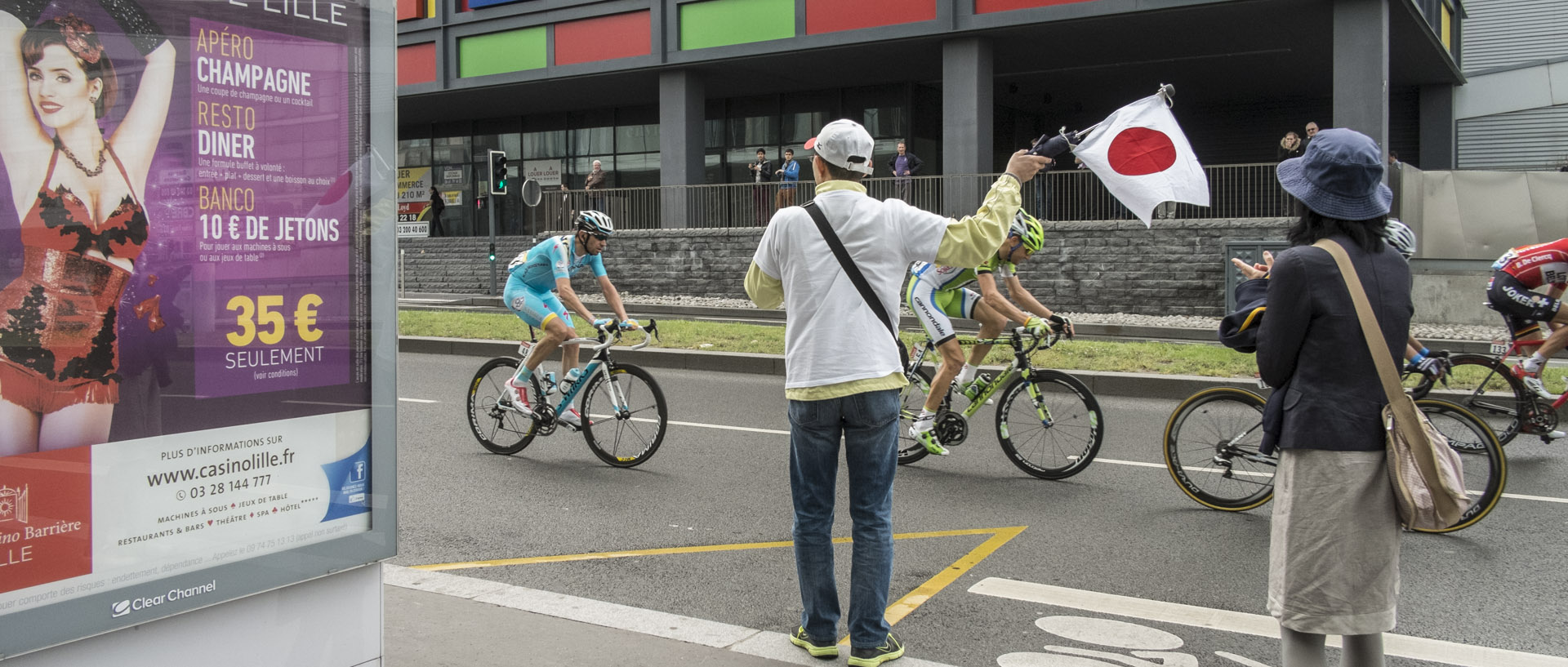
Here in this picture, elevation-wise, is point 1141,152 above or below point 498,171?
below

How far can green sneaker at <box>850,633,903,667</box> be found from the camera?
12.9 feet

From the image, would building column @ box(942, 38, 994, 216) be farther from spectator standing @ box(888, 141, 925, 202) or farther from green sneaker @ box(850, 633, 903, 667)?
green sneaker @ box(850, 633, 903, 667)

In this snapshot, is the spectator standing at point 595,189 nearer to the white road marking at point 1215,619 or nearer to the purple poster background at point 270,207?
the white road marking at point 1215,619

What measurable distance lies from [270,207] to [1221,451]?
17.1ft

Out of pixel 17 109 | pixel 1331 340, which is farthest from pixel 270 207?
pixel 1331 340

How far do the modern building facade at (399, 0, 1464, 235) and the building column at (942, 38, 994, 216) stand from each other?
45 mm

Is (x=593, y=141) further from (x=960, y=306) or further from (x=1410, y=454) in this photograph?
(x=1410, y=454)

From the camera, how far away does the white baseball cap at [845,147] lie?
3986mm

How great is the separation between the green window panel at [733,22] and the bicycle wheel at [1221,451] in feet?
60.1

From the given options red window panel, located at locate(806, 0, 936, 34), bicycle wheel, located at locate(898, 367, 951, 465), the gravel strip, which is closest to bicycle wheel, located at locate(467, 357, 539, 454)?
bicycle wheel, located at locate(898, 367, 951, 465)

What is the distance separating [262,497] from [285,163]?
815 millimetres

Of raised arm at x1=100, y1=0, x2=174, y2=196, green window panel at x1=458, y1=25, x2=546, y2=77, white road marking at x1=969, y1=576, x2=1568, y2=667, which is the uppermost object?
green window panel at x1=458, y1=25, x2=546, y2=77

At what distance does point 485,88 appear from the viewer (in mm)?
28734

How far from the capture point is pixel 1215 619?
4574 millimetres
